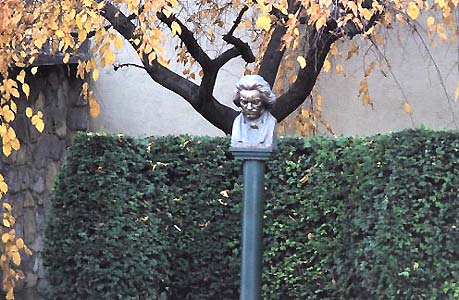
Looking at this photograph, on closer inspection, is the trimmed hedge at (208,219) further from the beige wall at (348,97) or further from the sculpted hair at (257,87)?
the beige wall at (348,97)

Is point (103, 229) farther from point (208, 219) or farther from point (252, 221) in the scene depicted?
point (252, 221)

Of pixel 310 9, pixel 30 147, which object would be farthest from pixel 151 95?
pixel 310 9

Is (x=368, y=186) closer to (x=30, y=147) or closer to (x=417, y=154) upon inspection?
(x=417, y=154)

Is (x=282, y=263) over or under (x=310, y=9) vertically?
under

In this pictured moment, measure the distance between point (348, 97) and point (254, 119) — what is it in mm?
3171

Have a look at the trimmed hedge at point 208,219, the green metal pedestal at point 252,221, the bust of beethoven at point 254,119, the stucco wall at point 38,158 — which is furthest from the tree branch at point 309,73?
the stucco wall at point 38,158

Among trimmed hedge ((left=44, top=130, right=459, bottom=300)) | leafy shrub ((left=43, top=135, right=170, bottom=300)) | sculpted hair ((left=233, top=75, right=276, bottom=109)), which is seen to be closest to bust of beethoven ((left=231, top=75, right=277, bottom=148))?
sculpted hair ((left=233, top=75, right=276, bottom=109))

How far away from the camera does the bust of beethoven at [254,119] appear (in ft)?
13.8

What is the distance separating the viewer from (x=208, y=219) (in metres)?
5.41

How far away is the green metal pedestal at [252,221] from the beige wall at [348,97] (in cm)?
317

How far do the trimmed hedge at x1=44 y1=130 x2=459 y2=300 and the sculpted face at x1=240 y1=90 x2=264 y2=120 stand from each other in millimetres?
1004

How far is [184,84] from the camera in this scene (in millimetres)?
5930

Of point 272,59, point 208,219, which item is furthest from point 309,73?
point 208,219

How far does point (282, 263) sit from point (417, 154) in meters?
1.33
